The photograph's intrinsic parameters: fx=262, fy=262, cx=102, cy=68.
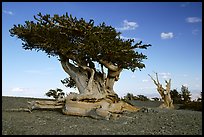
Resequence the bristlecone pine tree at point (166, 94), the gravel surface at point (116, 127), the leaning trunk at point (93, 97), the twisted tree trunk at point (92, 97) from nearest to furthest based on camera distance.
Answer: the gravel surface at point (116, 127) < the leaning trunk at point (93, 97) < the twisted tree trunk at point (92, 97) < the bristlecone pine tree at point (166, 94)

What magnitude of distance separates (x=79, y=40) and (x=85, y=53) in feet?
4.72

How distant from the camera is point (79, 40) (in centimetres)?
1889

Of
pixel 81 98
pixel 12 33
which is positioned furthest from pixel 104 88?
pixel 12 33

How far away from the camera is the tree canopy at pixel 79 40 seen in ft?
56.3

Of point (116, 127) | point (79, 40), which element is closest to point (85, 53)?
point (79, 40)

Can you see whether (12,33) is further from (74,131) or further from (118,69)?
(74,131)

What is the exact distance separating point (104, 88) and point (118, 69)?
1785 mm

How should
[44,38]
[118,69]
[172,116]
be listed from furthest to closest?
[118,69], [44,38], [172,116]

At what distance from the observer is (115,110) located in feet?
55.1

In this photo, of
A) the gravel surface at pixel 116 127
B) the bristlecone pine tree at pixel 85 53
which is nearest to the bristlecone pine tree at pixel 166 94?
the bristlecone pine tree at pixel 85 53

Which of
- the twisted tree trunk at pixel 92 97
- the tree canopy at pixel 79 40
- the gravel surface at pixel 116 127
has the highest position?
the tree canopy at pixel 79 40

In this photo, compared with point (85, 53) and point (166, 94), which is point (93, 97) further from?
point (166, 94)

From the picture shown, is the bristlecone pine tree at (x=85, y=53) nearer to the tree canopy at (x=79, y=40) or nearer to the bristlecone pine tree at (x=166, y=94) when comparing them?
the tree canopy at (x=79, y=40)

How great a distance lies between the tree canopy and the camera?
17.2 m
